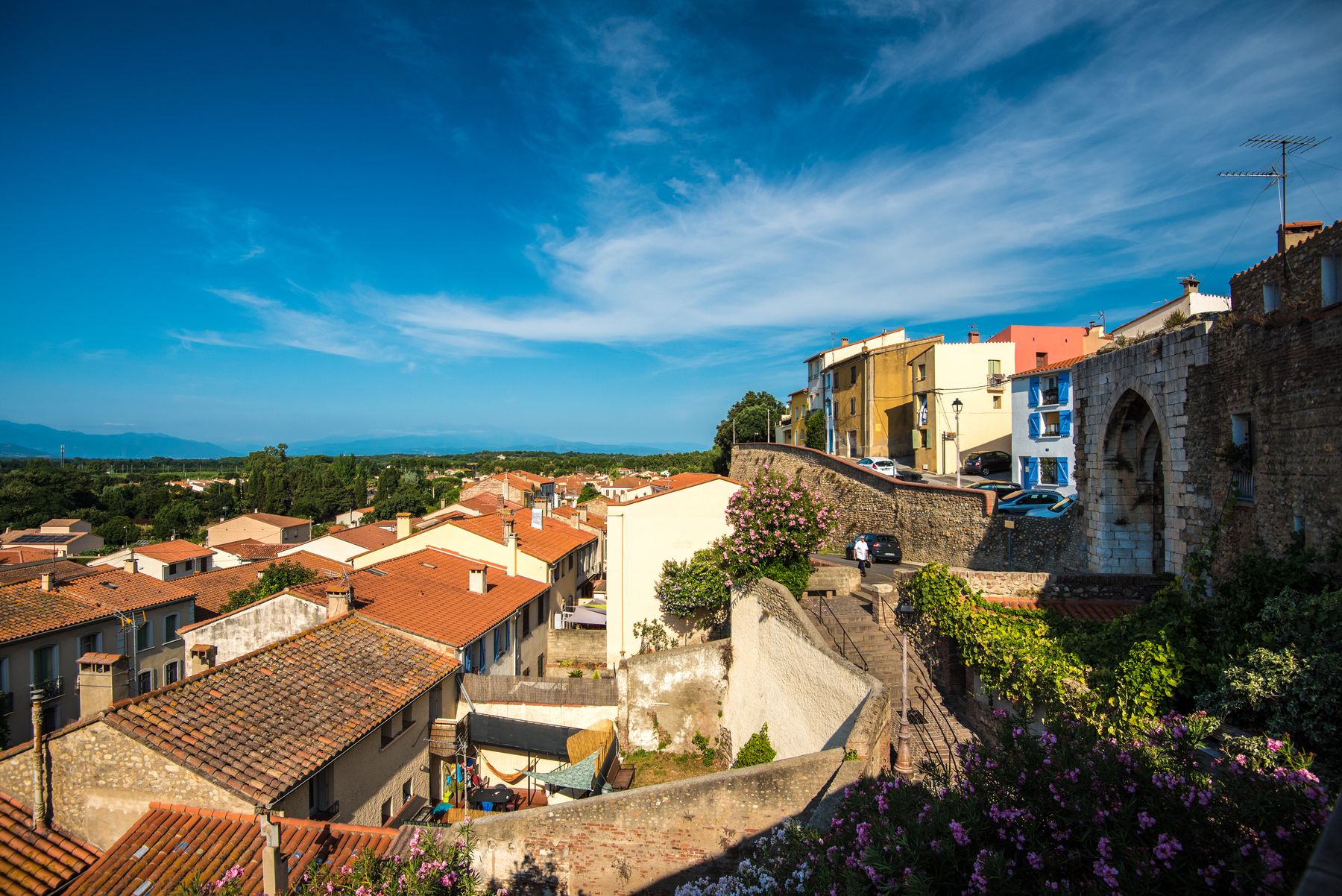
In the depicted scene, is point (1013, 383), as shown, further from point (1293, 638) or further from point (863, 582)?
point (1293, 638)

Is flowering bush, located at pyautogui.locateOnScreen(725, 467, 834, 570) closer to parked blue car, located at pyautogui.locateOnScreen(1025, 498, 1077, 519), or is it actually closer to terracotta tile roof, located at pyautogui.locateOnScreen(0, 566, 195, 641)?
parked blue car, located at pyautogui.locateOnScreen(1025, 498, 1077, 519)

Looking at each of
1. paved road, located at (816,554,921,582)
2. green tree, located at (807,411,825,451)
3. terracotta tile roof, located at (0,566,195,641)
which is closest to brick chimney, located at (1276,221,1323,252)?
paved road, located at (816,554,921,582)

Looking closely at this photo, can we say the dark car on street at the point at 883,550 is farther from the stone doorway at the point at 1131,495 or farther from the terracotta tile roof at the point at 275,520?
the terracotta tile roof at the point at 275,520

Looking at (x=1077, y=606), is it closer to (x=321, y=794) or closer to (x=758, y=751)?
(x=758, y=751)

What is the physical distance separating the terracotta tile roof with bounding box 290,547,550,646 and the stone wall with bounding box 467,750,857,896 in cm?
716

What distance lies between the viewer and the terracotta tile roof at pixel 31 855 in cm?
909

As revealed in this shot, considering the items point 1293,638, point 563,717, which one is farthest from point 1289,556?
point 563,717

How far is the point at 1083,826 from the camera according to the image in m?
4.20

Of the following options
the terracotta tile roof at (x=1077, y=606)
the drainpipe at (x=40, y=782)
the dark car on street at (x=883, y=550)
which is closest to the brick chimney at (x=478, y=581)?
the drainpipe at (x=40, y=782)

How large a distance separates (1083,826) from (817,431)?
4539 cm

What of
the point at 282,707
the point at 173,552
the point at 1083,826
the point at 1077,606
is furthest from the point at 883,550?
the point at 173,552

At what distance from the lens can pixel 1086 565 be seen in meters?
16.9

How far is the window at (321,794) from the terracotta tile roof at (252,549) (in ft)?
128

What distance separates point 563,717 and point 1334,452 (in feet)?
53.0
